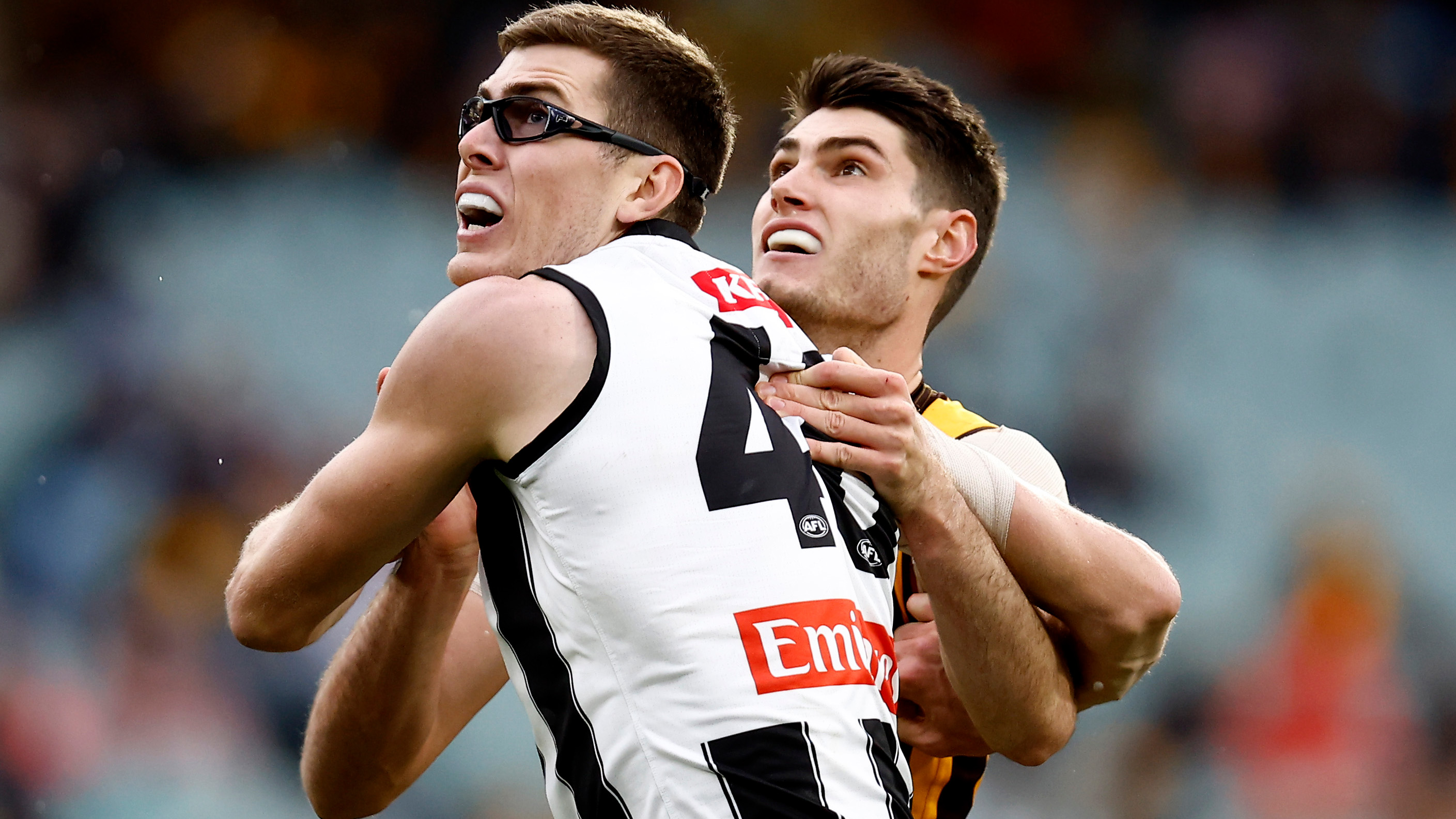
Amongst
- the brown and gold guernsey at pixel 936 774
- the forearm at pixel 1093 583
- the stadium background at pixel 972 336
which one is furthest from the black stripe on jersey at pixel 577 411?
the stadium background at pixel 972 336

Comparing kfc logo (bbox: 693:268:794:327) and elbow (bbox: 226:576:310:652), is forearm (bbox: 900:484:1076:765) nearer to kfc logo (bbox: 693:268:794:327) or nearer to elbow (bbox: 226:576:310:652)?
kfc logo (bbox: 693:268:794:327)

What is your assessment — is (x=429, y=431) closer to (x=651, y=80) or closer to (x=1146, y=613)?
(x=651, y=80)

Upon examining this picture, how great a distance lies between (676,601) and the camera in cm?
243

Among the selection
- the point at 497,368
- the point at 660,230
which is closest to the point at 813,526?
the point at 497,368

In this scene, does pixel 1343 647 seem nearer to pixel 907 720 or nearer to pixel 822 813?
pixel 907 720

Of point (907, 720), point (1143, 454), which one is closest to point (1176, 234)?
point (1143, 454)

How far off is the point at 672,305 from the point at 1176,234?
641cm

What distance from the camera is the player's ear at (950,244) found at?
4547 millimetres

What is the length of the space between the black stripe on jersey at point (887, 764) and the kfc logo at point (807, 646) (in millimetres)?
86

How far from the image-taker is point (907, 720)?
3.61m

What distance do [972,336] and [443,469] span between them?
5.92 m

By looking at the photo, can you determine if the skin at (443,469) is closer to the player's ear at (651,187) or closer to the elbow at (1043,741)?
the player's ear at (651,187)

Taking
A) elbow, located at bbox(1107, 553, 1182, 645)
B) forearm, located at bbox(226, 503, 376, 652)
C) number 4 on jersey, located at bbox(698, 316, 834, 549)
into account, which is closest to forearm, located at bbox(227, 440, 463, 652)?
forearm, located at bbox(226, 503, 376, 652)

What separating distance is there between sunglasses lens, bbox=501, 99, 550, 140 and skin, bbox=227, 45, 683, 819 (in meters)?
0.03
